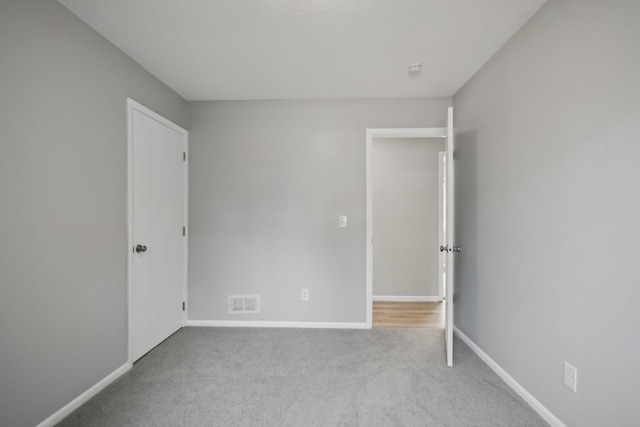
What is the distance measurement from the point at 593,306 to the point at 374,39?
2.02 meters

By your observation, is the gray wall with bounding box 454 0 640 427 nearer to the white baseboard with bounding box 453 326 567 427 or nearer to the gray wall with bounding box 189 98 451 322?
the white baseboard with bounding box 453 326 567 427

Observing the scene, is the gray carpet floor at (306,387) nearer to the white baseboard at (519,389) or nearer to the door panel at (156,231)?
the white baseboard at (519,389)

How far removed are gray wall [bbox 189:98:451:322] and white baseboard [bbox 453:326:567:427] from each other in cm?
110

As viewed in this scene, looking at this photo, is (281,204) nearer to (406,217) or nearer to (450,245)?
(450,245)

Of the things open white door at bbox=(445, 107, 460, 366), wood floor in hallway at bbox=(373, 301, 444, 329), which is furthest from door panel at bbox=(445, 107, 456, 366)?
wood floor in hallway at bbox=(373, 301, 444, 329)

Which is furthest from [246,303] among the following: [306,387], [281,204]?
[306,387]

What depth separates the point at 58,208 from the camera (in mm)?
1640

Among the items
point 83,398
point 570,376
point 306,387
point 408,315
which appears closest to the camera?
point 570,376

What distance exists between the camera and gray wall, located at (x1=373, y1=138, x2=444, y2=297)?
156 inches

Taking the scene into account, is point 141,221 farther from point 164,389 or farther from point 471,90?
point 471,90

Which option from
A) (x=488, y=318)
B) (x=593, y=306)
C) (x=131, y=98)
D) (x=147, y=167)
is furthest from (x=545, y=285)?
(x=131, y=98)

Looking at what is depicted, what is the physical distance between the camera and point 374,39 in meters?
1.95

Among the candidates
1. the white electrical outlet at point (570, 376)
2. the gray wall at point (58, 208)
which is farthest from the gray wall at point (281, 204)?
the white electrical outlet at point (570, 376)

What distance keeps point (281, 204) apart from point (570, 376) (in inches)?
99.8
